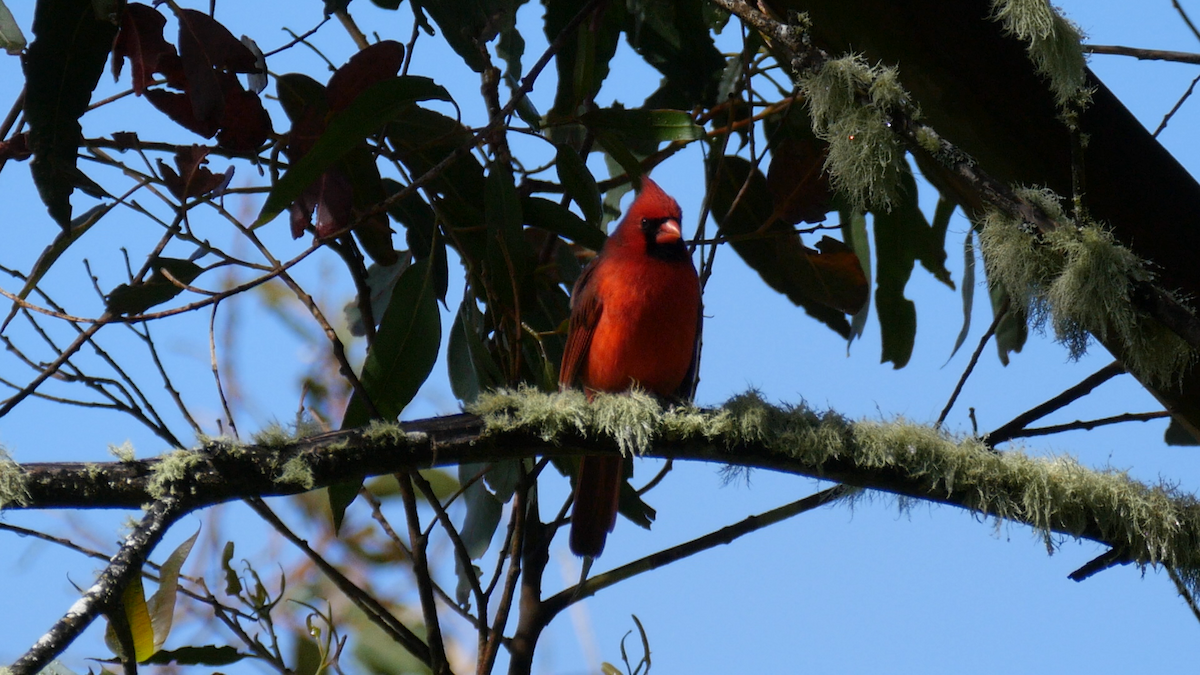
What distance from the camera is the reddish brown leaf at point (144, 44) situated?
2244 mm

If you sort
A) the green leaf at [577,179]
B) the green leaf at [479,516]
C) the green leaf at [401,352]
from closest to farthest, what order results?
the green leaf at [401,352] → the green leaf at [577,179] → the green leaf at [479,516]

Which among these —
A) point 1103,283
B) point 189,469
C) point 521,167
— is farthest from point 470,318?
point 1103,283

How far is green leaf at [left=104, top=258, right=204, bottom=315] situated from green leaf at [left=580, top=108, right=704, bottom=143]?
3.26 feet

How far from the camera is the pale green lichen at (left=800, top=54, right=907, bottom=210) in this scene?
212 cm

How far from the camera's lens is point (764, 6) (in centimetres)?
223

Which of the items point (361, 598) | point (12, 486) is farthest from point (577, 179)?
point (12, 486)

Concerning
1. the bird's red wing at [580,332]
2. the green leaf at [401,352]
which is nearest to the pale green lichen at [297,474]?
the green leaf at [401,352]

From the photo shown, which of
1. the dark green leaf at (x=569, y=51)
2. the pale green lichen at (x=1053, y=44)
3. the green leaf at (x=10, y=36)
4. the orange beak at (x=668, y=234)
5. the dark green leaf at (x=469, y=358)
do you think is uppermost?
the dark green leaf at (x=569, y=51)

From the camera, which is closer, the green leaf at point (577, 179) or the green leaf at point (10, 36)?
the green leaf at point (10, 36)

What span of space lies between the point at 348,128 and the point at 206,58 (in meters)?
0.34

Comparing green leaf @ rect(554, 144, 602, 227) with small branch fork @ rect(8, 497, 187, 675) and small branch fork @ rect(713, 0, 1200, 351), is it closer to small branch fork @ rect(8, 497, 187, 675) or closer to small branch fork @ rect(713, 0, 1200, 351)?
small branch fork @ rect(713, 0, 1200, 351)

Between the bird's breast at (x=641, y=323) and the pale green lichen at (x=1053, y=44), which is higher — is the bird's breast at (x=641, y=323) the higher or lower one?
the higher one

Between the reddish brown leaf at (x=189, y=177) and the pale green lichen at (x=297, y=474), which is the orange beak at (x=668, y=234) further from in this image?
the pale green lichen at (x=297, y=474)

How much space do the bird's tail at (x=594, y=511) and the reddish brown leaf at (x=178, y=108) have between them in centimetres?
128
